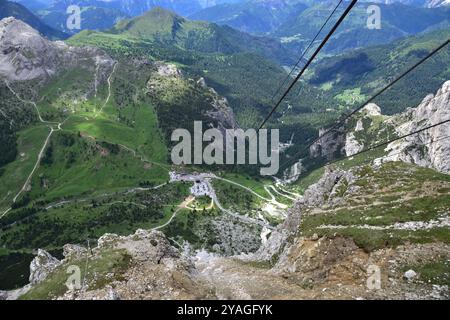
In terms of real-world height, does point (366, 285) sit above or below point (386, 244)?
below

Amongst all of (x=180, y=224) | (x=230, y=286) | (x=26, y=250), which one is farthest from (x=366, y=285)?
(x=26, y=250)

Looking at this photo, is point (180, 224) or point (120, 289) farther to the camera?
point (180, 224)
